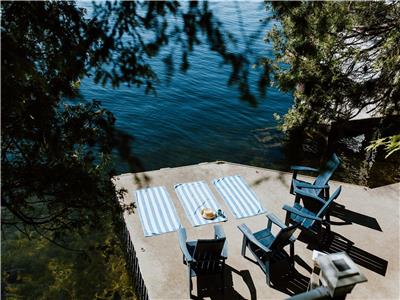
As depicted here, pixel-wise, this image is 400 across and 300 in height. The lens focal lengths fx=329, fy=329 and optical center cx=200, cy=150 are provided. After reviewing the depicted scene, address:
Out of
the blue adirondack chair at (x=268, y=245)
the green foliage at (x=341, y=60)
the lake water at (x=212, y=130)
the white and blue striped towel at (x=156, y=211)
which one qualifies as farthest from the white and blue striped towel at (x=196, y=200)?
the green foliage at (x=341, y=60)

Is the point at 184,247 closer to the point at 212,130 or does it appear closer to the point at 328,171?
the point at 328,171

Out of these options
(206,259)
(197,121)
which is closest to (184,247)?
(206,259)

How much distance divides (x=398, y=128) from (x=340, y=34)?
5331 mm

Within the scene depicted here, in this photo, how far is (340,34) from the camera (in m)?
9.42

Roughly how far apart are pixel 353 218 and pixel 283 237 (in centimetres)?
307

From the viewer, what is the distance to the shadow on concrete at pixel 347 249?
656 centimetres

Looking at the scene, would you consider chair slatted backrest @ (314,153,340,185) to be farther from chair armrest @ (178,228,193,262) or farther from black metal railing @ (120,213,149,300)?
black metal railing @ (120,213,149,300)

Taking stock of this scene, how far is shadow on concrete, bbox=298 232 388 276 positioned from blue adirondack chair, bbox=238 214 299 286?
1.02 m

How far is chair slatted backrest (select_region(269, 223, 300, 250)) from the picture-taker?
5671 mm

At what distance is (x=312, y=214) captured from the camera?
22.9 feet

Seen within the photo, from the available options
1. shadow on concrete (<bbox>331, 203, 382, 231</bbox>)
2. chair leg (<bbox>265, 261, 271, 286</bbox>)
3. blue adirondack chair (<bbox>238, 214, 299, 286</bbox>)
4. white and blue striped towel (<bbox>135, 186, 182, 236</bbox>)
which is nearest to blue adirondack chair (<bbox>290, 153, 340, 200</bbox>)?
shadow on concrete (<bbox>331, 203, 382, 231</bbox>)

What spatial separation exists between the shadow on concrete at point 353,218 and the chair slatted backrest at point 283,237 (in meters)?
2.32

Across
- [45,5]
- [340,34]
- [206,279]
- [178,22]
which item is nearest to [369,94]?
[340,34]

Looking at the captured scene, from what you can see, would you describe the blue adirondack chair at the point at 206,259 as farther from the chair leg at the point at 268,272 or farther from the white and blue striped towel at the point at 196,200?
the white and blue striped towel at the point at 196,200
